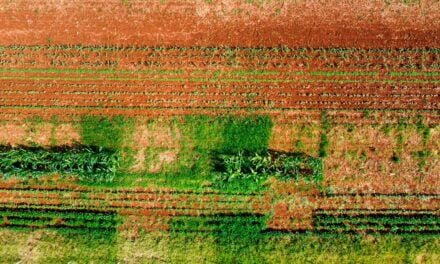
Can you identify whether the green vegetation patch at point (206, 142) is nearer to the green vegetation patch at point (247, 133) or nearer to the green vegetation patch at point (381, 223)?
the green vegetation patch at point (247, 133)

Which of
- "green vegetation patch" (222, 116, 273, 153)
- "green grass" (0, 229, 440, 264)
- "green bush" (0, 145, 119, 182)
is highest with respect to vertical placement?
"green vegetation patch" (222, 116, 273, 153)

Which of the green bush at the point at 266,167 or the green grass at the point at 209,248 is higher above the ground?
the green bush at the point at 266,167

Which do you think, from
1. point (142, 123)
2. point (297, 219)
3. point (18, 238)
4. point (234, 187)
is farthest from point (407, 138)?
point (18, 238)

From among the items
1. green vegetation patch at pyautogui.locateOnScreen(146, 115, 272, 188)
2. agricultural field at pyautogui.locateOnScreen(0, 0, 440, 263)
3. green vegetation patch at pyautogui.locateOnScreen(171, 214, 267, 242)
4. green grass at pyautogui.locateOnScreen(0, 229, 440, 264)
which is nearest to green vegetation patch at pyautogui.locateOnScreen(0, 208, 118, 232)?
agricultural field at pyautogui.locateOnScreen(0, 0, 440, 263)

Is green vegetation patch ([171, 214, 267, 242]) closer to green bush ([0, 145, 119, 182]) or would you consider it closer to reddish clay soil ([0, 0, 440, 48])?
green bush ([0, 145, 119, 182])

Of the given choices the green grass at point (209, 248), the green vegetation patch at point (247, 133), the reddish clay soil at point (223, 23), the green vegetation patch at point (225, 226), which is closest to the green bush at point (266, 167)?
the green vegetation patch at point (247, 133)

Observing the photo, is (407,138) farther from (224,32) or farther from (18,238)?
(18,238)
